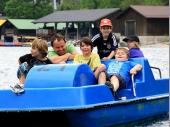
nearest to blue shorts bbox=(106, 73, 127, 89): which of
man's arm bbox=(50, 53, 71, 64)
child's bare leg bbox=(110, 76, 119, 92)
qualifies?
child's bare leg bbox=(110, 76, 119, 92)

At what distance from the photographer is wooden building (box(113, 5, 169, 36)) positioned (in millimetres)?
61594

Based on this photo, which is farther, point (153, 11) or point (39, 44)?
point (153, 11)

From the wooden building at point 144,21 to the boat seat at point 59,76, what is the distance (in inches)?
2108

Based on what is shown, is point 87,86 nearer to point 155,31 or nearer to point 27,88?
point 27,88

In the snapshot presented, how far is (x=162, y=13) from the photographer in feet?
204

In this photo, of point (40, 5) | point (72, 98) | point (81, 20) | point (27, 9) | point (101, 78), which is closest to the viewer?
point (72, 98)

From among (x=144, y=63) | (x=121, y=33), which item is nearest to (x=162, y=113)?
(x=144, y=63)

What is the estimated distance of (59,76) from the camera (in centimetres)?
804

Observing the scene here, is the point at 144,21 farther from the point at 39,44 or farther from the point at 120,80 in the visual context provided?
the point at 39,44

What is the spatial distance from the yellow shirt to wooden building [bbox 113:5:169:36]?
52886mm

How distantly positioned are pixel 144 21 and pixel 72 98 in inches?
2159

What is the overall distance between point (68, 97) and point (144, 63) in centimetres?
198

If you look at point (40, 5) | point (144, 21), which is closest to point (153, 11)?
point (144, 21)

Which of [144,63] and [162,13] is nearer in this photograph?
[144,63]
